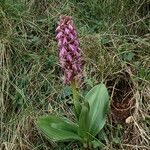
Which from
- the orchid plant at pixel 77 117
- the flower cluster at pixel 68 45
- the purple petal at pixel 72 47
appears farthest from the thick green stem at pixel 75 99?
the purple petal at pixel 72 47

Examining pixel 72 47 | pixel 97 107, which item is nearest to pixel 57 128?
pixel 97 107

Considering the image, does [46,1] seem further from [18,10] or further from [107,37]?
[107,37]

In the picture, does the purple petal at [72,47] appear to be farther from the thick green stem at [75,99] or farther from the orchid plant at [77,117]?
the thick green stem at [75,99]

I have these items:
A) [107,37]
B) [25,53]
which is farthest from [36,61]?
[107,37]

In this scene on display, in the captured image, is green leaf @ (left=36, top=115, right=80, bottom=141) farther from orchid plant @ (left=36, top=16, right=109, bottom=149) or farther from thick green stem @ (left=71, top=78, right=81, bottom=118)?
thick green stem @ (left=71, top=78, right=81, bottom=118)

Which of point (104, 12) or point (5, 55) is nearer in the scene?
point (5, 55)

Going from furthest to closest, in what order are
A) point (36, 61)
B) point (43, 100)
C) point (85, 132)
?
1. point (36, 61)
2. point (43, 100)
3. point (85, 132)

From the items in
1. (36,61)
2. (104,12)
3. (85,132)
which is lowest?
(85,132)
